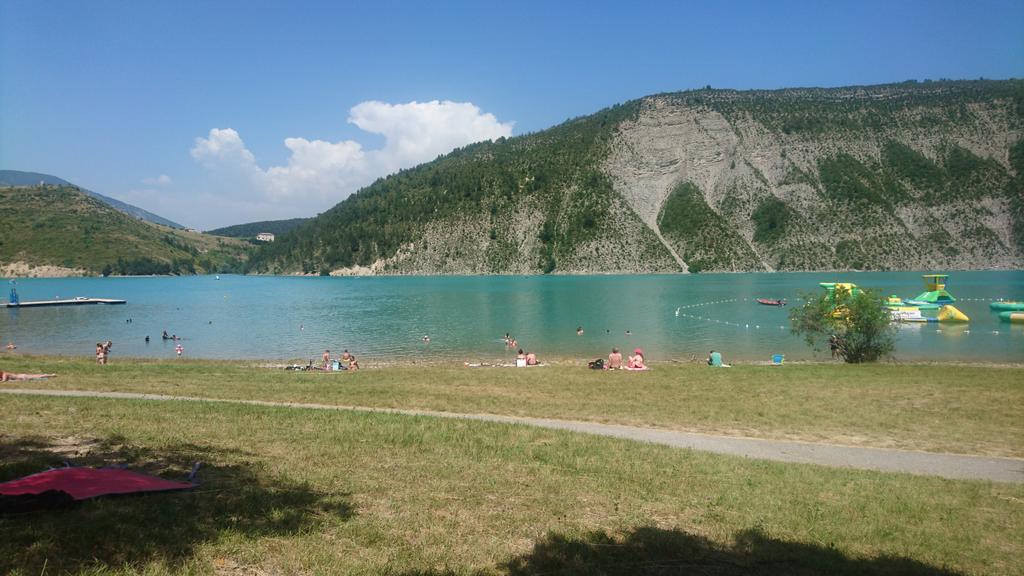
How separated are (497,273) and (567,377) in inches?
6599

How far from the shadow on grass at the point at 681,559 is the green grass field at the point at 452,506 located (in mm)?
24

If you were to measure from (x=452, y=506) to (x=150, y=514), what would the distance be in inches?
127

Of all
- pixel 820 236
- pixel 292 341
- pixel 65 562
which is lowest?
pixel 292 341

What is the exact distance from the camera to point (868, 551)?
6.53 m

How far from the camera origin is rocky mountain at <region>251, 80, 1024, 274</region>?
165125 mm

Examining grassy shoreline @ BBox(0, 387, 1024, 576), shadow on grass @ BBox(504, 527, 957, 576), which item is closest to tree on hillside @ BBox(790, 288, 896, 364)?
grassy shoreline @ BBox(0, 387, 1024, 576)

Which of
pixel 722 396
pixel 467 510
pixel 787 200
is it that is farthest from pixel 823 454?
pixel 787 200

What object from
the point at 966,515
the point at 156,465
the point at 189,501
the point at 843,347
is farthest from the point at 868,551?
the point at 843,347

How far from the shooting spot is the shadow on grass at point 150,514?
16.3 ft

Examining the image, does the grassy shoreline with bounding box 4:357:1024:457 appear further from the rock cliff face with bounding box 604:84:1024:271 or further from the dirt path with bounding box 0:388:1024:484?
the rock cliff face with bounding box 604:84:1024:271

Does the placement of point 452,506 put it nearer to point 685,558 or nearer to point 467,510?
point 467,510

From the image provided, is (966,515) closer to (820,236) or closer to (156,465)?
(156,465)

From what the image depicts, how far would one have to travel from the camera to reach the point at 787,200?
17600 cm

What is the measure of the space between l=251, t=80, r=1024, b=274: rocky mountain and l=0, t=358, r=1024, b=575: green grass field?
542 ft
